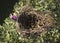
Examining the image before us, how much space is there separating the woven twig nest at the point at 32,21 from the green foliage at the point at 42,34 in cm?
4

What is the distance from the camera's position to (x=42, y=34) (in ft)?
5.83

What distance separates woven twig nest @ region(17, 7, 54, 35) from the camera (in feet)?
5.88

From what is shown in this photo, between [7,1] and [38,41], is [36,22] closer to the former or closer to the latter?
[38,41]

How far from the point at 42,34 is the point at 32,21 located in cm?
17

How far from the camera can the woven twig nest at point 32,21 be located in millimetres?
1792

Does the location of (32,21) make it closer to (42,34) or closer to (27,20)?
(27,20)

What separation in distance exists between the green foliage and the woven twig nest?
45 millimetres

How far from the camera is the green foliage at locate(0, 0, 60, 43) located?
1.81 metres

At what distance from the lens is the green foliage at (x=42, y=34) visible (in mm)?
1812

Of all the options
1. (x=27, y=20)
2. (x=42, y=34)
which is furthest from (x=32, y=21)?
(x=42, y=34)

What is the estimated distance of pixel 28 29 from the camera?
184 centimetres

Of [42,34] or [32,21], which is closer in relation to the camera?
[42,34]

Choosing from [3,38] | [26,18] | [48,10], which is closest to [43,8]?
[48,10]

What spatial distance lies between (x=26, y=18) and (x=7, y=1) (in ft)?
3.90
